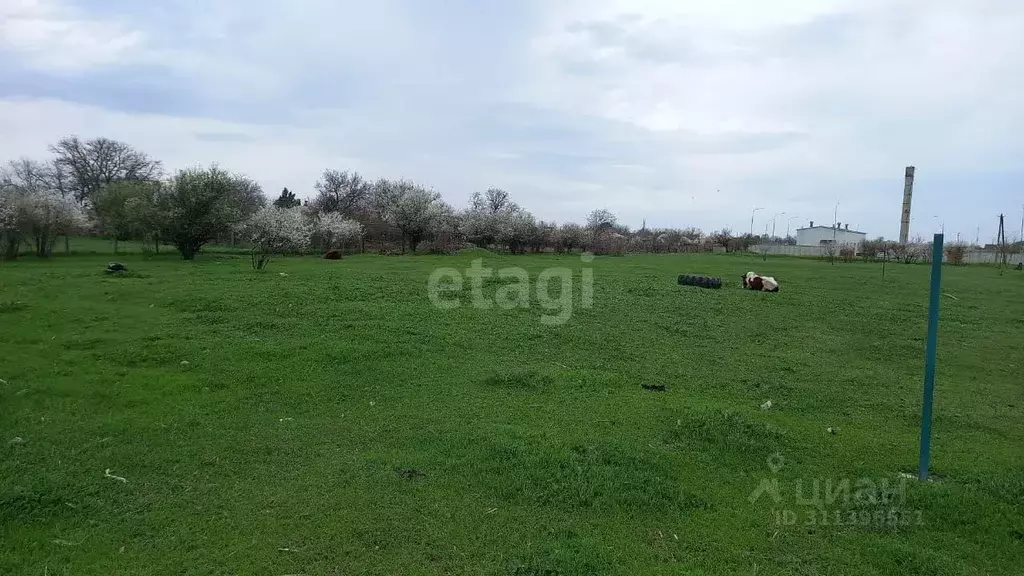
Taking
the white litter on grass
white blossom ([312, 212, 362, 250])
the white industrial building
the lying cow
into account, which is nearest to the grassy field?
the white litter on grass

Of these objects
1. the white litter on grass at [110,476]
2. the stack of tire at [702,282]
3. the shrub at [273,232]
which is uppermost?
the shrub at [273,232]

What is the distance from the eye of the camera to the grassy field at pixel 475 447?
11.6ft

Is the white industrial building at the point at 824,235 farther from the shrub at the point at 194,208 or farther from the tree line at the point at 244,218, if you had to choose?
the shrub at the point at 194,208

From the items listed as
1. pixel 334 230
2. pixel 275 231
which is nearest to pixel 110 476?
pixel 275 231

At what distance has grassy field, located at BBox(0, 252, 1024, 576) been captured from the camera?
3.53m

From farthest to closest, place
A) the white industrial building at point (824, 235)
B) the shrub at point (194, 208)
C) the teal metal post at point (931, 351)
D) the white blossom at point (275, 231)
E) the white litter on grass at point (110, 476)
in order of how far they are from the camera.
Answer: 1. the white industrial building at point (824, 235)
2. the shrub at point (194, 208)
3. the white blossom at point (275, 231)
4. the teal metal post at point (931, 351)
5. the white litter on grass at point (110, 476)

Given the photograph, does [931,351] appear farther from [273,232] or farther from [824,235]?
[824,235]

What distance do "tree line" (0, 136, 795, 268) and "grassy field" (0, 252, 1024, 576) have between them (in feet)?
39.5

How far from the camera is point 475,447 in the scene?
5.02m

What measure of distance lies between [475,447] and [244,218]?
1096 inches

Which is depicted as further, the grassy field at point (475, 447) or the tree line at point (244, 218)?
the tree line at point (244, 218)

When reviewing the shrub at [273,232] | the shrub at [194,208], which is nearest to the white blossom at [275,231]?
the shrub at [273,232]

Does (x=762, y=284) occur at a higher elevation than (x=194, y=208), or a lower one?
lower

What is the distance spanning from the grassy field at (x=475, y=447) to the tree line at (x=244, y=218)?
12.0 m
